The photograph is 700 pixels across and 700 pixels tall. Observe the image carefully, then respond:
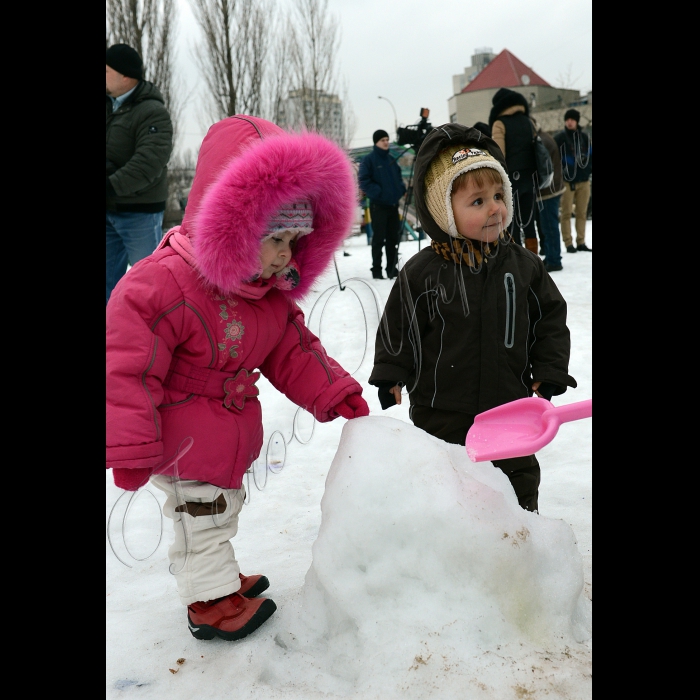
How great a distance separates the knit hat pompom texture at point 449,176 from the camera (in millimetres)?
1721

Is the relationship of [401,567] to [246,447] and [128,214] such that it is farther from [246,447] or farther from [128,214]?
[128,214]

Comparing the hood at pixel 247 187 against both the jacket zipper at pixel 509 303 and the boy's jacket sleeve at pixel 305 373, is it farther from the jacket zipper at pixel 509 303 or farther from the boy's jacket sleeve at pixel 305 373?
the jacket zipper at pixel 509 303

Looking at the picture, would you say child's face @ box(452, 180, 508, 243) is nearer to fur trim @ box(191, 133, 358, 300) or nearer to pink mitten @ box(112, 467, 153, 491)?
fur trim @ box(191, 133, 358, 300)

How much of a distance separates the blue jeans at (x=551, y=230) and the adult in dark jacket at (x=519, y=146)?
81 cm

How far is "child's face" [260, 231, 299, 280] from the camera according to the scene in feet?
4.93

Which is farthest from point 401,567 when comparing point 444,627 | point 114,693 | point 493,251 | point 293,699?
point 493,251

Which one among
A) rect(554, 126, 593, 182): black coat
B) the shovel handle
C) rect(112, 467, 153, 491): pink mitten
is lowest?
rect(112, 467, 153, 491): pink mitten

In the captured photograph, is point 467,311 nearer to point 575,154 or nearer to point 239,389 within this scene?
point 239,389

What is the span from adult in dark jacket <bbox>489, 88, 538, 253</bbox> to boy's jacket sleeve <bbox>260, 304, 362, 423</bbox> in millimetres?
1920

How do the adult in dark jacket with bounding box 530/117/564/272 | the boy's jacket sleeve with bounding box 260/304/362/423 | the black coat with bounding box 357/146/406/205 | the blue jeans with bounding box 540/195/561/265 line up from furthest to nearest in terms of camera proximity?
the blue jeans with bounding box 540/195/561/265 → the black coat with bounding box 357/146/406/205 → the adult in dark jacket with bounding box 530/117/564/272 → the boy's jacket sleeve with bounding box 260/304/362/423

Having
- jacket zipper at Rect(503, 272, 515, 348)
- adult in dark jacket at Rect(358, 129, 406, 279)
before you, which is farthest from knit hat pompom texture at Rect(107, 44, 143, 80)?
jacket zipper at Rect(503, 272, 515, 348)

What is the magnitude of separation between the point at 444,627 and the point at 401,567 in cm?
15
